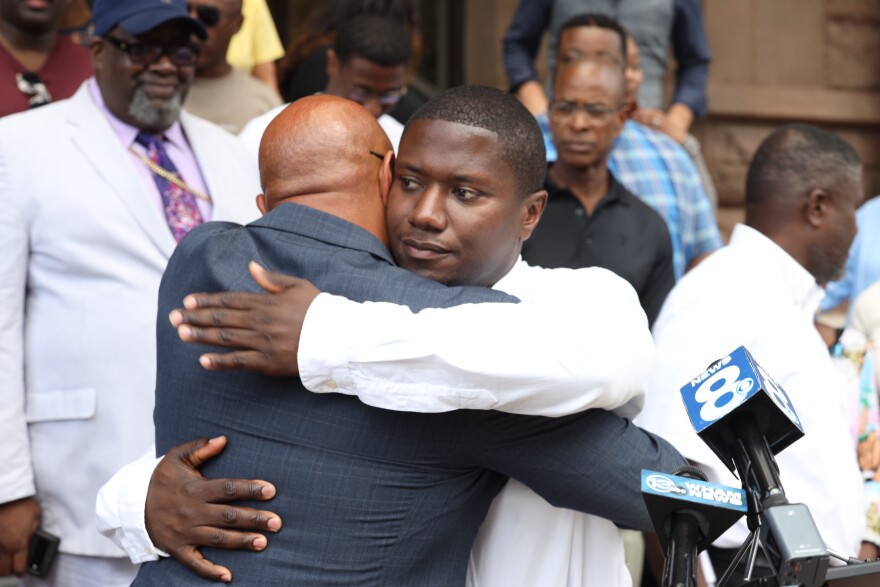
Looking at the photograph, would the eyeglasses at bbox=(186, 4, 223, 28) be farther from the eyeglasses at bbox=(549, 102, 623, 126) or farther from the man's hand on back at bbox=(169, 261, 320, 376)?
the man's hand on back at bbox=(169, 261, 320, 376)

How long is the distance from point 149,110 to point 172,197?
1.02 feet

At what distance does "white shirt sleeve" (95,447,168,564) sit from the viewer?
2.49 m

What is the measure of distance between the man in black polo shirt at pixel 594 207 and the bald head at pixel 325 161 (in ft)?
7.14

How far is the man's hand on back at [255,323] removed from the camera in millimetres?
2189

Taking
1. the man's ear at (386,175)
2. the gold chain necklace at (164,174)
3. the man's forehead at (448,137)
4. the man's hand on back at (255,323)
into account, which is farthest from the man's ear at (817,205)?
the man's hand on back at (255,323)

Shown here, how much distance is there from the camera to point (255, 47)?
6.07 metres

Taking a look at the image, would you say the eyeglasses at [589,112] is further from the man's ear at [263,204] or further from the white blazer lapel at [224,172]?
the man's ear at [263,204]

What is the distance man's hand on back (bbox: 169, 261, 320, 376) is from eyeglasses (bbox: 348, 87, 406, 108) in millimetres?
2853

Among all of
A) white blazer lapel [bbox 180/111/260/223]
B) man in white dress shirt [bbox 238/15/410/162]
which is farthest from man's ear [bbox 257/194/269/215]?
man in white dress shirt [bbox 238/15/410/162]

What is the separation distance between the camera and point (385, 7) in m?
5.68

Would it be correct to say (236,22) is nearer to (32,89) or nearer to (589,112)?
(32,89)

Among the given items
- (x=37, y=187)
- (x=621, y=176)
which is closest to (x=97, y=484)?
(x=37, y=187)

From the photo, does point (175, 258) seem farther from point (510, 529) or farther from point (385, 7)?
point (385, 7)

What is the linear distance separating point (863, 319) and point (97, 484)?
2.77 metres
